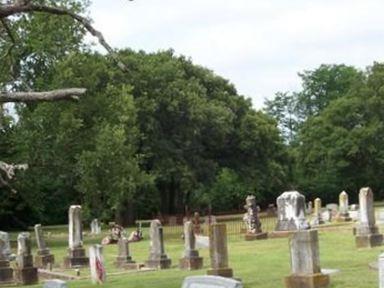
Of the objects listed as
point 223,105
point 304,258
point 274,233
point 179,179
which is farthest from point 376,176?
point 304,258

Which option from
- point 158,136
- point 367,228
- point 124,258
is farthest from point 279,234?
point 158,136

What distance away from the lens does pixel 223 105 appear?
5872cm

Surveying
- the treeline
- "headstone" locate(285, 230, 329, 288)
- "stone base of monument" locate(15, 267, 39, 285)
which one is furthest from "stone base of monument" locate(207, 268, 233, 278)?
"stone base of monument" locate(15, 267, 39, 285)

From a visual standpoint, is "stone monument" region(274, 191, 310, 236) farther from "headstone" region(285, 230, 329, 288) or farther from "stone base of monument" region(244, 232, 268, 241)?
"headstone" region(285, 230, 329, 288)

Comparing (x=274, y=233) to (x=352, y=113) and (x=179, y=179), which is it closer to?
(x=179, y=179)

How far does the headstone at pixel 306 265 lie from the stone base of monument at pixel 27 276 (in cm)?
996

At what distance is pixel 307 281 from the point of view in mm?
13086

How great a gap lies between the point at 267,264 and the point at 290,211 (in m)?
9.66

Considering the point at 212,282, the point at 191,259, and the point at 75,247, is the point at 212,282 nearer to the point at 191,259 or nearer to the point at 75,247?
the point at 191,259

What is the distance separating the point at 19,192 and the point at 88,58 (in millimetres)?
7401

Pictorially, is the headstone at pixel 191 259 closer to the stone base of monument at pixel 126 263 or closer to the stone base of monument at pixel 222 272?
the stone base of monument at pixel 126 263

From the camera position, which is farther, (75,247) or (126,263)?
(75,247)

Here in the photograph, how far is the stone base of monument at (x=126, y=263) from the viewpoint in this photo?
72.7ft

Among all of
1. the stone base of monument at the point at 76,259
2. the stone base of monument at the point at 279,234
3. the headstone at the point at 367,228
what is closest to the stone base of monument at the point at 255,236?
the stone base of monument at the point at 279,234
